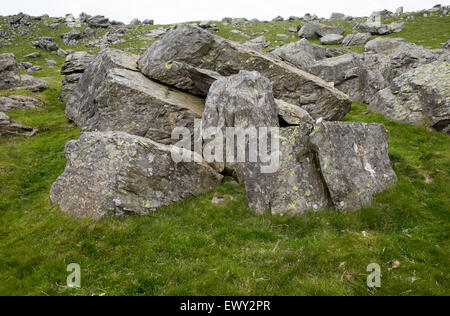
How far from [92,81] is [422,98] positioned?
26.1 metres

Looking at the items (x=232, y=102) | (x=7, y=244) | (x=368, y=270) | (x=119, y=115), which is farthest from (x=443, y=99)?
(x=7, y=244)

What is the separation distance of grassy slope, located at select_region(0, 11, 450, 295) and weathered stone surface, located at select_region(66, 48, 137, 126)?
29.0 ft

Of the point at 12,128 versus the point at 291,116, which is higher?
the point at 291,116

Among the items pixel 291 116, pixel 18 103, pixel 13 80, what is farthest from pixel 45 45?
pixel 291 116

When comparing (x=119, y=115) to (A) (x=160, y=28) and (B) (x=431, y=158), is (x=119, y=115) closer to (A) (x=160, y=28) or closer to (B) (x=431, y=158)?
(B) (x=431, y=158)

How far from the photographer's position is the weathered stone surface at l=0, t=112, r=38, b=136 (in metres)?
21.4

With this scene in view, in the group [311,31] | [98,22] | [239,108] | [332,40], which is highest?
[98,22]

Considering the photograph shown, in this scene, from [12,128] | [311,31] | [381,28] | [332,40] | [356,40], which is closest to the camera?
[12,128]

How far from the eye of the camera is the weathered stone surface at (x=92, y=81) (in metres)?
22.2

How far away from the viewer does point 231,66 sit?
72.0 feet

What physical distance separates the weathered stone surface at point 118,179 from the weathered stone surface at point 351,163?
669 cm

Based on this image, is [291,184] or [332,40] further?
[332,40]

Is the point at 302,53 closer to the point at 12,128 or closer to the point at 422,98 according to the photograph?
the point at 422,98

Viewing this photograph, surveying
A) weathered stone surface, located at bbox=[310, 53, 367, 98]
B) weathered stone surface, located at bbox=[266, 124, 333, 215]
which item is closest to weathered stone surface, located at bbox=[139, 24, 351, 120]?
weathered stone surface, located at bbox=[310, 53, 367, 98]
